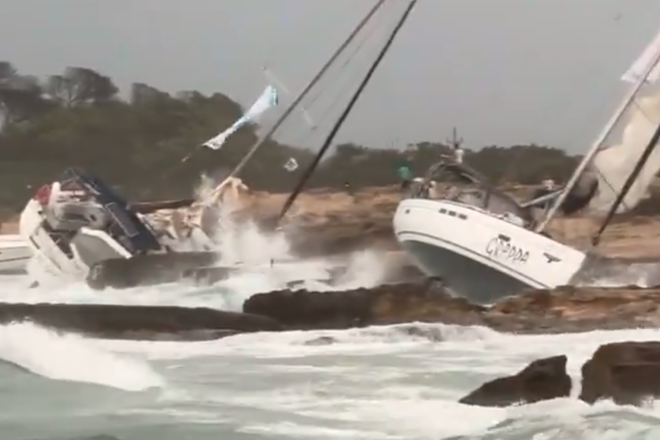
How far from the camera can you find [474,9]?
225cm

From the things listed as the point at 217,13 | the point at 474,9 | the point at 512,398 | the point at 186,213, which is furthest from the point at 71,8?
the point at 512,398

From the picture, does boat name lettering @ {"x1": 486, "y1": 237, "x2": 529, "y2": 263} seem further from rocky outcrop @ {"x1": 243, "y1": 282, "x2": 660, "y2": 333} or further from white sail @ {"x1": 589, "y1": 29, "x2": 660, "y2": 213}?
white sail @ {"x1": 589, "y1": 29, "x2": 660, "y2": 213}

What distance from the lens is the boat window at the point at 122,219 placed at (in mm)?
Result: 2203

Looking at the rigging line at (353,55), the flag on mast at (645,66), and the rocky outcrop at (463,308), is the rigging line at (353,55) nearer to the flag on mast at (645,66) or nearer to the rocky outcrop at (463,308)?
the rocky outcrop at (463,308)

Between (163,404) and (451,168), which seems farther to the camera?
(451,168)

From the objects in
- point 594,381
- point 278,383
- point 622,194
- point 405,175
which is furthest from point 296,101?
A: point 594,381

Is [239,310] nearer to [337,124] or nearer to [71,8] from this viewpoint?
[337,124]

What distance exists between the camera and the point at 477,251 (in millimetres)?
2148

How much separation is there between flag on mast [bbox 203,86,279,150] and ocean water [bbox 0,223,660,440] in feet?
1.01

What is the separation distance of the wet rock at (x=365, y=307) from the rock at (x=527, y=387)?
0.52ft

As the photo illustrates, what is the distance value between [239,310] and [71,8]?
0.85 m

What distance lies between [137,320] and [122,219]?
0.82 feet

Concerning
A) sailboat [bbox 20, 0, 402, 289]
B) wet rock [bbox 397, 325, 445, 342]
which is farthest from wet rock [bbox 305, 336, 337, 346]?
sailboat [bbox 20, 0, 402, 289]

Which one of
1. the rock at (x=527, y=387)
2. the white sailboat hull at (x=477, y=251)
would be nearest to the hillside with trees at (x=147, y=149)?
the white sailboat hull at (x=477, y=251)
